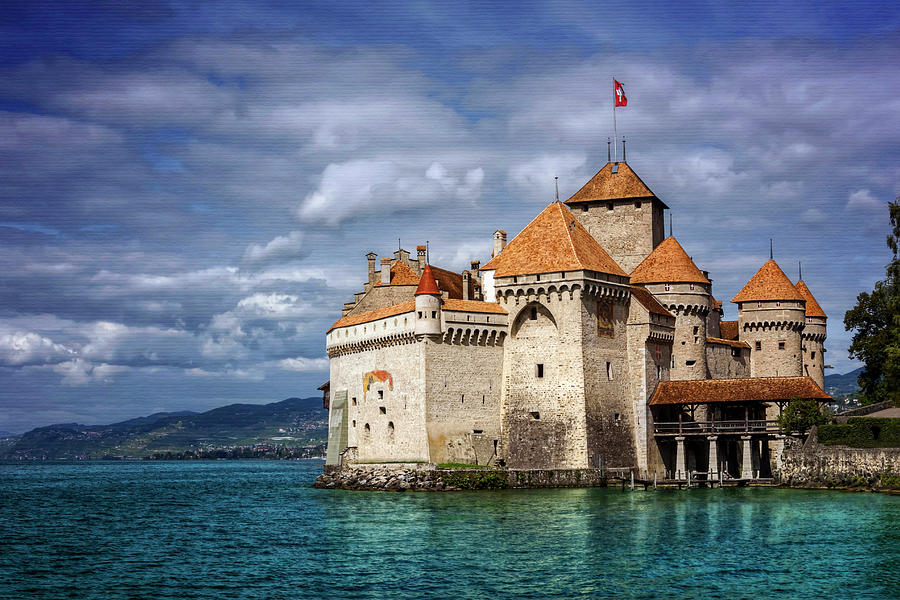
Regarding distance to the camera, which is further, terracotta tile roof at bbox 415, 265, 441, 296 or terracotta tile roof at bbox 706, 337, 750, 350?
terracotta tile roof at bbox 706, 337, 750, 350

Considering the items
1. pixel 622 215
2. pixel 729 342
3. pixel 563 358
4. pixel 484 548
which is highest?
pixel 622 215

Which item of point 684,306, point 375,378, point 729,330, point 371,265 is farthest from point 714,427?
point 371,265

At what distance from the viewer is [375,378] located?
58.7m

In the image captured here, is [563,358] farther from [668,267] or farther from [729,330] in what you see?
[729,330]

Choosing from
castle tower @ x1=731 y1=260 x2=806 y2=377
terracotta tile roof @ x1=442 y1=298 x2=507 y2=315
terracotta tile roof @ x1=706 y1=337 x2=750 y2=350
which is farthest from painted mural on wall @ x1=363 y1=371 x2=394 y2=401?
castle tower @ x1=731 y1=260 x2=806 y2=377

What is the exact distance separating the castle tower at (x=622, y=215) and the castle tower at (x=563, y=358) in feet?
26.8

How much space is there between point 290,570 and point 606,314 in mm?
27790

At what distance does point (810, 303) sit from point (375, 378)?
104 feet

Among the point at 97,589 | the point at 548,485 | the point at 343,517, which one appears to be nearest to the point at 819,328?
the point at 548,485

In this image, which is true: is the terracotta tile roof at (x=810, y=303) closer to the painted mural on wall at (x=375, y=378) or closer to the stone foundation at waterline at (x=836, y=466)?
the stone foundation at waterline at (x=836, y=466)

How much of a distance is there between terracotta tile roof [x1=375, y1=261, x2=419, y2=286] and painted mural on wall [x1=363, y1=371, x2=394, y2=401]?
6.13 meters

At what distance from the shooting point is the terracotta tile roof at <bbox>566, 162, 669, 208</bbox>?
64.6 metres

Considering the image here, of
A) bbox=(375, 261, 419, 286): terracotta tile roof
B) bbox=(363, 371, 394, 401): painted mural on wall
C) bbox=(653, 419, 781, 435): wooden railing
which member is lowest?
bbox=(653, 419, 781, 435): wooden railing

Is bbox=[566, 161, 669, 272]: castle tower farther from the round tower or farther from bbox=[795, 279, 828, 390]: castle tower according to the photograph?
the round tower
